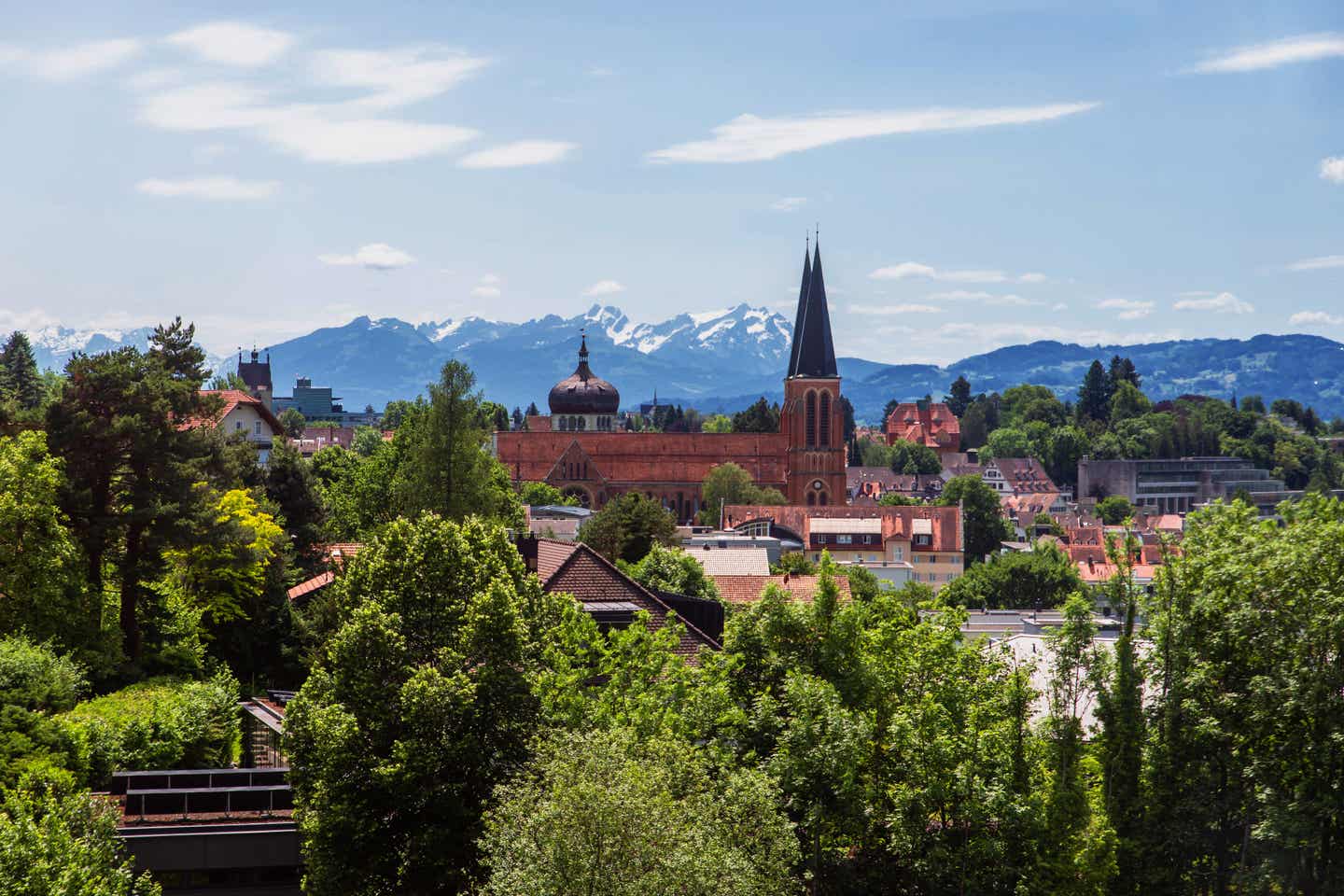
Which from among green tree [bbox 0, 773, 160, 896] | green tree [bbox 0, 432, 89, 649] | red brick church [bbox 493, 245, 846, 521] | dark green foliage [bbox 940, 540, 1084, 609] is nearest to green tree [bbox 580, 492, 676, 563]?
green tree [bbox 0, 432, 89, 649]

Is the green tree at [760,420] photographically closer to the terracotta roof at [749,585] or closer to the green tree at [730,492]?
the green tree at [730,492]

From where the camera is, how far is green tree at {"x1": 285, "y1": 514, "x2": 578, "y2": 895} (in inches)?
1022

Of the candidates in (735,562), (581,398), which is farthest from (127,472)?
(581,398)

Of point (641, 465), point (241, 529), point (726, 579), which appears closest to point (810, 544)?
point (641, 465)

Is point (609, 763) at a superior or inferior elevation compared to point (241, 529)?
inferior

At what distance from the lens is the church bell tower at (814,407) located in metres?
136

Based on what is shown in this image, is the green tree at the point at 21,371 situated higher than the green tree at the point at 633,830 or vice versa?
the green tree at the point at 21,371

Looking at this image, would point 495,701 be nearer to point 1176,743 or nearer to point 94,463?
point 1176,743

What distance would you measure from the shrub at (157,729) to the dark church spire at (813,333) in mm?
103704

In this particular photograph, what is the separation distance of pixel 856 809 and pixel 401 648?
8.15 metres

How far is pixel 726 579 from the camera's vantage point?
58.6 meters

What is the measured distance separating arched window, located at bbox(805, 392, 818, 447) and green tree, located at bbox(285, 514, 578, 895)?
110532mm

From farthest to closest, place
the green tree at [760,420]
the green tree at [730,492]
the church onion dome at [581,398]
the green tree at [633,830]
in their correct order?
the green tree at [760,420], the church onion dome at [581,398], the green tree at [730,492], the green tree at [633,830]

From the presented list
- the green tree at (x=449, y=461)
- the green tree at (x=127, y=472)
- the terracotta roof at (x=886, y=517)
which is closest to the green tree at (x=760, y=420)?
the terracotta roof at (x=886, y=517)
